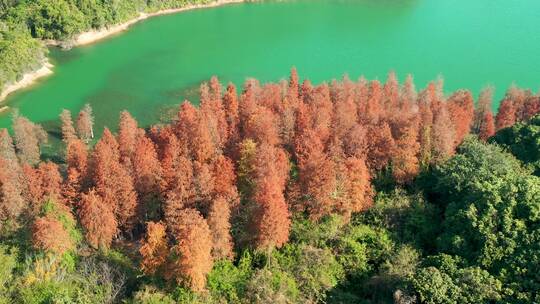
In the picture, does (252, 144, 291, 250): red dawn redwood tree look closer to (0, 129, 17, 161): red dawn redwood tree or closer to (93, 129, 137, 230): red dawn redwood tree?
(93, 129, 137, 230): red dawn redwood tree

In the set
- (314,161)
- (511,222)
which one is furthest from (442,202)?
(314,161)

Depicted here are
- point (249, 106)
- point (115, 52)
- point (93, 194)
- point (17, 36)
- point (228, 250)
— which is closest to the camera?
point (228, 250)

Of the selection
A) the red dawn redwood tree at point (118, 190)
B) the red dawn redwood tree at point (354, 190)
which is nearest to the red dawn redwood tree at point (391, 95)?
the red dawn redwood tree at point (354, 190)

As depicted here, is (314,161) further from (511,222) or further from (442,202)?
(511,222)

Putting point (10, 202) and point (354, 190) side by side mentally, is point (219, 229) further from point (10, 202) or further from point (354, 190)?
point (10, 202)

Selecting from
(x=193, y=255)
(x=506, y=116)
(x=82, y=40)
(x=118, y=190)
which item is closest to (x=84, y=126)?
(x=118, y=190)
